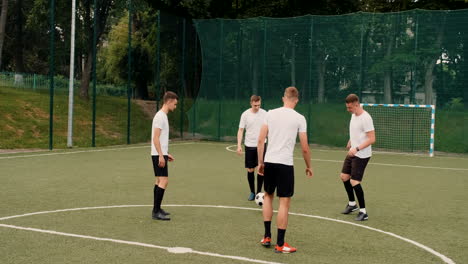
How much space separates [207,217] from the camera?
8.11 metres

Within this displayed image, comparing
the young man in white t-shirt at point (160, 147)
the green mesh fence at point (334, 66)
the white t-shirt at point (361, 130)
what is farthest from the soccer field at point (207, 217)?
the green mesh fence at point (334, 66)

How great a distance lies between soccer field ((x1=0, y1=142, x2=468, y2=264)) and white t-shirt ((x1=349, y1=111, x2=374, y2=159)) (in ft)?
3.42

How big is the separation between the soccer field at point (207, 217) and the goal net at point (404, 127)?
4.90 metres

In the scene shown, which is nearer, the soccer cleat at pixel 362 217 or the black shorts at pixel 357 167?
A: the soccer cleat at pixel 362 217

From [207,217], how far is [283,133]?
2486 mm

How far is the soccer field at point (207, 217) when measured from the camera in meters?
6.14

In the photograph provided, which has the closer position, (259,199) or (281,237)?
(281,237)

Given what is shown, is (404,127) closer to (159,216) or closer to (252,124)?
(252,124)

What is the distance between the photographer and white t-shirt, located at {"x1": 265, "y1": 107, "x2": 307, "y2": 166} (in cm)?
621

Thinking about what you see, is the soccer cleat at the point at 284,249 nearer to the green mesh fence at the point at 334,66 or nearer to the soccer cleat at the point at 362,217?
the soccer cleat at the point at 362,217

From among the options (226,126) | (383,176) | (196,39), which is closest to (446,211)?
(383,176)

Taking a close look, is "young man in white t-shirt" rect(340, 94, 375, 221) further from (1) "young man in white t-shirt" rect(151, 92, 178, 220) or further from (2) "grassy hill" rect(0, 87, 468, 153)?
(2) "grassy hill" rect(0, 87, 468, 153)

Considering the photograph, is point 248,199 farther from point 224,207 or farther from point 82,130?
point 82,130

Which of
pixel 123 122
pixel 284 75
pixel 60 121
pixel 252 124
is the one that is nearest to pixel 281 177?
pixel 252 124
